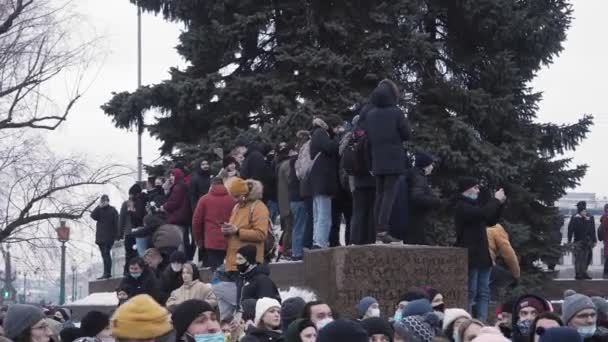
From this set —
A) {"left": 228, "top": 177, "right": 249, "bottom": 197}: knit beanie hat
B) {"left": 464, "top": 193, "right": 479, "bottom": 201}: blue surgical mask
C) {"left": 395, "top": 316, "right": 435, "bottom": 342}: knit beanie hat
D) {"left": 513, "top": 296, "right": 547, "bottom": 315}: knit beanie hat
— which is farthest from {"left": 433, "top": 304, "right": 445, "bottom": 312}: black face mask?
{"left": 228, "top": 177, "right": 249, "bottom": 197}: knit beanie hat

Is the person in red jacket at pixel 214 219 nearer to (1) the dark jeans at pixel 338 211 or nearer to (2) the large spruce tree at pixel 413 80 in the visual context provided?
(1) the dark jeans at pixel 338 211

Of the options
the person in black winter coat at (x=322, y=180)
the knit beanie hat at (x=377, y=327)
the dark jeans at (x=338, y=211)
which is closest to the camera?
the knit beanie hat at (x=377, y=327)

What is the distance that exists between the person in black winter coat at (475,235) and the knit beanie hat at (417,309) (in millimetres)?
4188

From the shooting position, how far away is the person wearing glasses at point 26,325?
10.3 metres

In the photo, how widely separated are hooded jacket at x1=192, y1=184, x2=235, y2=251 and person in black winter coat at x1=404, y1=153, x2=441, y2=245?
2.45 metres

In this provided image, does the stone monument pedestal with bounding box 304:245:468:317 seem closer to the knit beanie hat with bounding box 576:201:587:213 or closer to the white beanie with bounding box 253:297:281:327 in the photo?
the white beanie with bounding box 253:297:281:327

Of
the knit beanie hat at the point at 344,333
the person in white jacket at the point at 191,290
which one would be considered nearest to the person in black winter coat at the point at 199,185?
the person in white jacket at the point at 191,290

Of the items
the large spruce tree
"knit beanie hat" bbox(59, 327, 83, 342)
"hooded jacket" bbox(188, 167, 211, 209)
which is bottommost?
"knit beanie hat" bbox(59, 327, 83, 342)

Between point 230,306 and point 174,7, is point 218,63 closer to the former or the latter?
point 174,7

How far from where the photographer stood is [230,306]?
571 inches

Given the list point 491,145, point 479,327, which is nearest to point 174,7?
point 491,145

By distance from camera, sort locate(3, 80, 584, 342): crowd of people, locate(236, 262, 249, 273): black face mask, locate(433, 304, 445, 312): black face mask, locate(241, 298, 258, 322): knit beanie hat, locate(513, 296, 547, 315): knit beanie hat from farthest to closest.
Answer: locate(236, 262, 249, 273): black face mask
locate(433, 304, 445, 312): black face mask
locate(241, 298, 258, 322): knit beanie hat
locate(513, 296, 547, 315): knit beanie hat
locate(3, 80, 584, 342): crowd of people

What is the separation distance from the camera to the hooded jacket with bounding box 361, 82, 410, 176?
1488cm

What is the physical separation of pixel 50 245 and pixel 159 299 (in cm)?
1958
